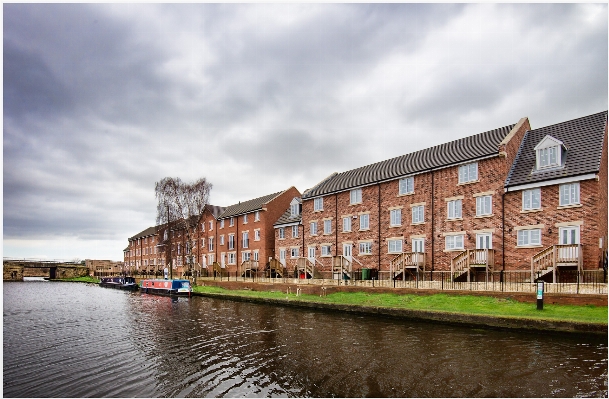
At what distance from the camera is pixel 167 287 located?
48.5m

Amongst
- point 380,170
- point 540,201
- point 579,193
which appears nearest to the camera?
point 579,193

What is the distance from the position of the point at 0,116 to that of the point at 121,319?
1925 cm

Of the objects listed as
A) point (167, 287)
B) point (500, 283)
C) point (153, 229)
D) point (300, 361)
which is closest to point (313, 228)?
point (167, 287)

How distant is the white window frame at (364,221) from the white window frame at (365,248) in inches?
57.4

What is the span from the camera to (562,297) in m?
20.8

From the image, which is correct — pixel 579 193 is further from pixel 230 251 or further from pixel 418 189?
pixel 230 251

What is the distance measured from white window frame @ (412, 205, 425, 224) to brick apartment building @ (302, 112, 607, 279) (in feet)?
0.27

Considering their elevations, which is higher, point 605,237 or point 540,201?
point 540,201

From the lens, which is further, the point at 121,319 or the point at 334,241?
the point at 334,241

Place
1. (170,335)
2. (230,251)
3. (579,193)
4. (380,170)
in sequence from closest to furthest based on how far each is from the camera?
(170,335) → (579,193) → (380,170) → (230,251)

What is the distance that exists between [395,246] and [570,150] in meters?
14.7

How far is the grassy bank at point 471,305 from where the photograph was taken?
18.9m

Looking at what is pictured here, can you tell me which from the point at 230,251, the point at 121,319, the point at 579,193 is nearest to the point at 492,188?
the point at 579,193

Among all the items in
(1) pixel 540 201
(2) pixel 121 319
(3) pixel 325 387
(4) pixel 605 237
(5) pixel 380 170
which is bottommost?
(2) pixel 121 319
